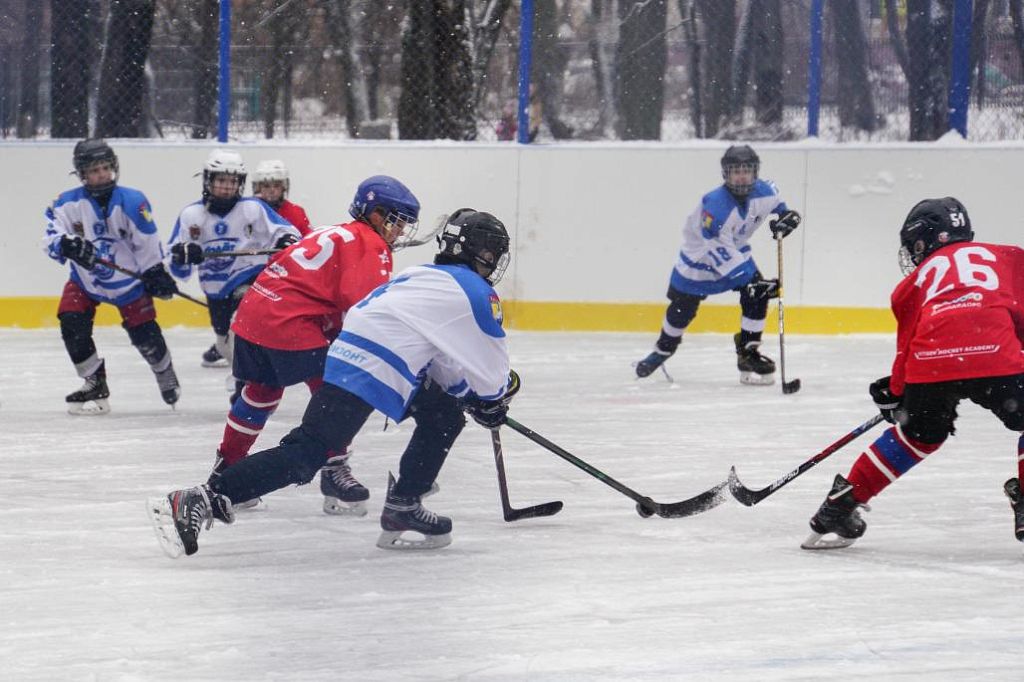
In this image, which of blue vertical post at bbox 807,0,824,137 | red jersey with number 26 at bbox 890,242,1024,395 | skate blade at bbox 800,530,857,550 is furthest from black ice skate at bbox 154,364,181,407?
blue vertical post at bbox 807,0,824,137

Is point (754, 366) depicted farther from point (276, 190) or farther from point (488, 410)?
point (488, 410)

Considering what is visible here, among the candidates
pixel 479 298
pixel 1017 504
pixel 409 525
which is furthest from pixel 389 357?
pixel 1017 504

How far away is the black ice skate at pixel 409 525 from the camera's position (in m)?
3.99

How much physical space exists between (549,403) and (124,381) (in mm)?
1951

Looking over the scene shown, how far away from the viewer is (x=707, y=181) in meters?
8.54

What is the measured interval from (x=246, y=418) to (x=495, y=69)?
4.77 metres

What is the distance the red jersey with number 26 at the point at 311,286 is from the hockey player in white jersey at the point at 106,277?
1.98 meters

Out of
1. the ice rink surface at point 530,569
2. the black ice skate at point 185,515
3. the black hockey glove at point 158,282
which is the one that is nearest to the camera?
the ice rink surface at point 530,569

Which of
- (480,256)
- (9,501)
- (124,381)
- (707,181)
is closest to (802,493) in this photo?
(480,256)

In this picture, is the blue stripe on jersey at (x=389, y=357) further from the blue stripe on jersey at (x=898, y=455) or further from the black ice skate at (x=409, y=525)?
the blue stripe on jersey at (x=898, y=455)

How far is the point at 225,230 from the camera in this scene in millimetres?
6484

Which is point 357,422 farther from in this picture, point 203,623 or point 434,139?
point 434,139

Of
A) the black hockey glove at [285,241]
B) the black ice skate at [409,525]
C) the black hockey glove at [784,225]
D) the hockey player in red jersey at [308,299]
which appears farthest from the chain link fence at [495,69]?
the black ice skate at [409,525]

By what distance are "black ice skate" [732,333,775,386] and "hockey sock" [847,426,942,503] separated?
3.00 m
